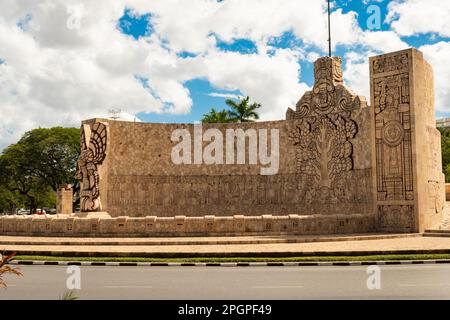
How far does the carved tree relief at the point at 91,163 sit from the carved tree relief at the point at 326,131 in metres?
11.7

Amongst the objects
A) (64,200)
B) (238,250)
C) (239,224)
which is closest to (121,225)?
(239,224)

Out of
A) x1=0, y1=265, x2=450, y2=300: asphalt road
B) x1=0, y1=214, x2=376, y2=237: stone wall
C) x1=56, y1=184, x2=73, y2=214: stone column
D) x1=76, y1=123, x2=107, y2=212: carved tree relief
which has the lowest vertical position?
x1=0, y1=265, x2=450, y2=300: asphalt road

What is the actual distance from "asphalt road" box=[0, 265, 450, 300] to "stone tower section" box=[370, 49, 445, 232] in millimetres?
10297

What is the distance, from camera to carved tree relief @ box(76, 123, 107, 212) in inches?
1132

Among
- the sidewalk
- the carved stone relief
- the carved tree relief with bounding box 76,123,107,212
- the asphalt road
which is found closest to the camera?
the asphalt road

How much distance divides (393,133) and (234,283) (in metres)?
15.9

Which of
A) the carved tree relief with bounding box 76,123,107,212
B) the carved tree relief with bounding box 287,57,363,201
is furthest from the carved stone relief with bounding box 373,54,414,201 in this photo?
the carved tree relief with bounding box 76,123,107,212

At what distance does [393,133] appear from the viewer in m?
23.8

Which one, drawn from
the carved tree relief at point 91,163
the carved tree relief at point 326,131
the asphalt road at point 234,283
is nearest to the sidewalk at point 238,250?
the asphalt road at point 234,283

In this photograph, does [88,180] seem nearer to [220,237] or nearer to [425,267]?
[220,237]

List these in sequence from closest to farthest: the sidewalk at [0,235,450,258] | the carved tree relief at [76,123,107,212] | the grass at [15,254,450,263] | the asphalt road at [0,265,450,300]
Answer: the asphalt road at [0,265,450,300] < the grass at [15,254,450,263] < the sidewalk at [0,235,450,258] < the carved tree relief at [76,123,107,212]

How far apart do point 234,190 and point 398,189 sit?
10.4m

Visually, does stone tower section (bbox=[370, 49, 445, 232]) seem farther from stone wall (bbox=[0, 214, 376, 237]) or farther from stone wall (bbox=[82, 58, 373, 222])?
stone wall (bbox=[0, 214, 376, 237])

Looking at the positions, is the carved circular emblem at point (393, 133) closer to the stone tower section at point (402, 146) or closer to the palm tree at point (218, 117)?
the stone tower section at point (402, 146)
